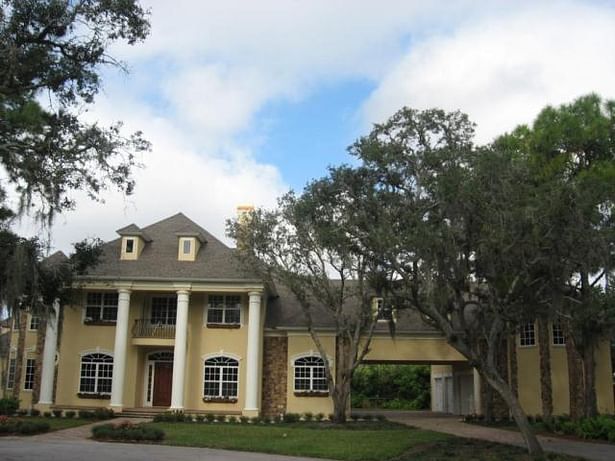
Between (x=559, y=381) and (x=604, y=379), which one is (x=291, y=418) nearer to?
(x=559, y=381)

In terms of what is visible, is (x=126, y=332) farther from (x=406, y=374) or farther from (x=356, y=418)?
(x=406, y=374)

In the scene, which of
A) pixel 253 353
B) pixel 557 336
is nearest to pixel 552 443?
pixel 557 336

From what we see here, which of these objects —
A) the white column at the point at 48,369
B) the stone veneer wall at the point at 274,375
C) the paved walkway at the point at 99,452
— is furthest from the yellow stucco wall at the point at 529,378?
the white column at the point at 48,369

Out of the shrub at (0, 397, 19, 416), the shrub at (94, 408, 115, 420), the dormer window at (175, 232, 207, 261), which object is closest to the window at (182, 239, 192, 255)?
the dormer window at (175, 232, 207, 261)

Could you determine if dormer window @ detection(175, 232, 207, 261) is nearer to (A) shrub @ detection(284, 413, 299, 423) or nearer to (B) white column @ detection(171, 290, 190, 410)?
(B) white column @ detection(171, 290, 190, 410)

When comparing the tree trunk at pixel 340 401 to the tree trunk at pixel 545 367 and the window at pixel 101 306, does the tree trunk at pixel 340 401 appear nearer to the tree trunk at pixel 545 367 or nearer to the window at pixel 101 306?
the tree trunk at pixel 545 367

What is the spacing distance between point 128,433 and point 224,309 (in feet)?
37.9

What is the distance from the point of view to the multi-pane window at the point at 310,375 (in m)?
28.2

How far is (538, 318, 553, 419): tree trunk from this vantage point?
89.2 ft

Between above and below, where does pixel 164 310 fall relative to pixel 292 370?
above

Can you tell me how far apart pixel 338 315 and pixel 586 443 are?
941 centimetres

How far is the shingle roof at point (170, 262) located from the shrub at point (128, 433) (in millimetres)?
9268

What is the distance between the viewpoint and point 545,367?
27.5 metres

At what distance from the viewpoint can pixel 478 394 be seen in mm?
29625
